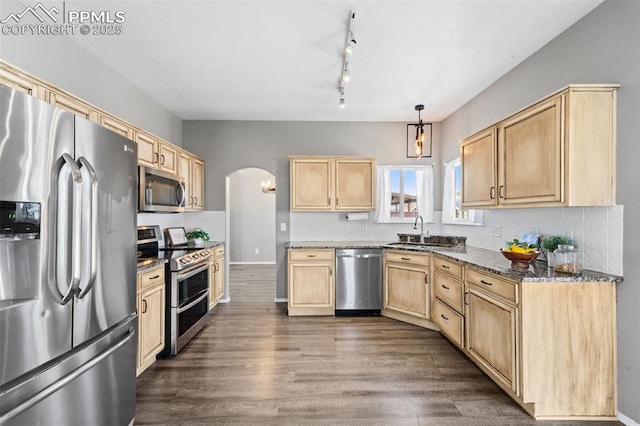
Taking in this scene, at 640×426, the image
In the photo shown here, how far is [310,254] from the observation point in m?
4.20

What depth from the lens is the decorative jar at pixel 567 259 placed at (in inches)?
87.1

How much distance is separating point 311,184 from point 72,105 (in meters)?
2.84

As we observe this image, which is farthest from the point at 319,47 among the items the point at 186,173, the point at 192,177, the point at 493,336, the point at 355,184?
the point at 493,336

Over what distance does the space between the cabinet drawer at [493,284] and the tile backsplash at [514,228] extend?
62 centimetres

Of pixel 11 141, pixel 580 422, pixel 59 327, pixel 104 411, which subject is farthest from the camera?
pixel 580 422

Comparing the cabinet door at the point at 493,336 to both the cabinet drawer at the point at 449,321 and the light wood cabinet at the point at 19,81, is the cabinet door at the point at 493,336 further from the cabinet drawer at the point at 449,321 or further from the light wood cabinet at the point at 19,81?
the light wood cabinet at the point at 19,81

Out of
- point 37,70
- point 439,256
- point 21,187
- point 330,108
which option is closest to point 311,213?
point 330,108

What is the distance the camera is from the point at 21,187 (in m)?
1.21

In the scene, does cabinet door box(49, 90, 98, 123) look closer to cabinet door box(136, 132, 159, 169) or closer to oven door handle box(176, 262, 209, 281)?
cabinet door box(136, 132, 159, 169)

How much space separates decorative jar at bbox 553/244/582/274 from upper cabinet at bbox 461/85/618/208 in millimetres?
355

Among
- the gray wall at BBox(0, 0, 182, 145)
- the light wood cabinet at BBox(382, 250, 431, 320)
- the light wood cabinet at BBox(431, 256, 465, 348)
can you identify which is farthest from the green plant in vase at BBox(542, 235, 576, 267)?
the gray wall at BBox(0, 0, 182, 145)

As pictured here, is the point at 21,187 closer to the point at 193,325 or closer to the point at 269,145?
the point at 193,325

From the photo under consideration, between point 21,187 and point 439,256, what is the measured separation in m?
3.37

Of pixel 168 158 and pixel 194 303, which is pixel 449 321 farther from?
pixel 168 158
